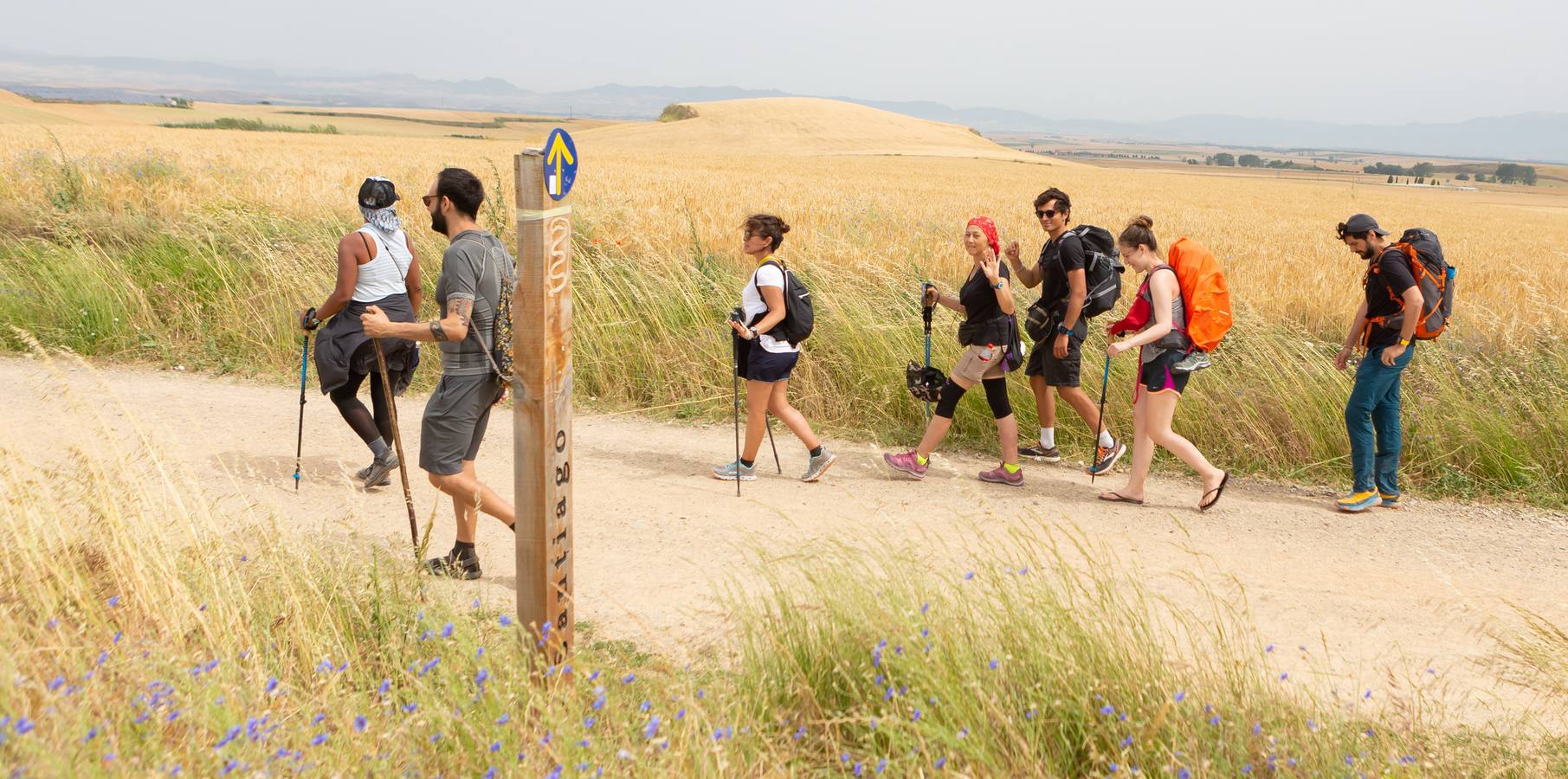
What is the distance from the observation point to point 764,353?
707cm

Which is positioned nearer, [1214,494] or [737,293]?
[1214,494]

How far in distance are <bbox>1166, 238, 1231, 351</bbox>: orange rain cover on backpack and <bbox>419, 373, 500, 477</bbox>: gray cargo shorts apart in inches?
166

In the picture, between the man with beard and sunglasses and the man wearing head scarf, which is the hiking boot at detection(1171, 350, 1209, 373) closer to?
the man with beard and sunglasses

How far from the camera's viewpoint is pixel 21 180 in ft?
47.8

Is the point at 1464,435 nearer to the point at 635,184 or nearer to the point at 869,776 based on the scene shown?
the point at 869,776

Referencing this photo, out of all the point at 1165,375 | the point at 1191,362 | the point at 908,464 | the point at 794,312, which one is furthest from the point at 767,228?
the point at 1191,362

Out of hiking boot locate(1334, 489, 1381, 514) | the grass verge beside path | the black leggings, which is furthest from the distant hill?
the grass verge beside path

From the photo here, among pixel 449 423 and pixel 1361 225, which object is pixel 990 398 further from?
pixel 449 423

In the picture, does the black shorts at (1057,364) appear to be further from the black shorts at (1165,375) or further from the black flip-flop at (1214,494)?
the black flip-flop at (1214,494)

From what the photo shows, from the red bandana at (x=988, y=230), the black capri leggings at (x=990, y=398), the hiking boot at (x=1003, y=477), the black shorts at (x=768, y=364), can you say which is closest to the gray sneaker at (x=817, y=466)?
the black shorts at (x=768, y=364)

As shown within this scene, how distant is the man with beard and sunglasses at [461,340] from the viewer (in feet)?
16.7

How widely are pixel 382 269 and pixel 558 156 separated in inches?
132

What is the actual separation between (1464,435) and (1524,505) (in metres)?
0.63

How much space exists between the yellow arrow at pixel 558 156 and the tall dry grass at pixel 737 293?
5241 millimetres
